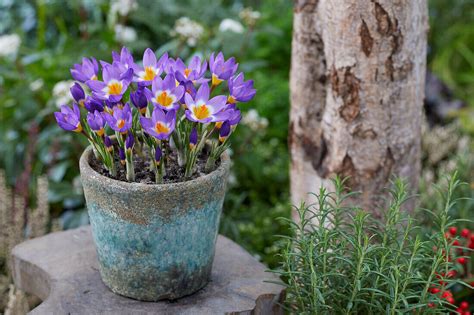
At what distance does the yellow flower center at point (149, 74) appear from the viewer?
1854 mm

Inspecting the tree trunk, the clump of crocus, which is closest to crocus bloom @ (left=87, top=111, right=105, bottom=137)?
the clump of crocus

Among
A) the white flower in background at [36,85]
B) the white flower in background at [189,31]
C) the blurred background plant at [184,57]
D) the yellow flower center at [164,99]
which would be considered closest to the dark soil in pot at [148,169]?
the yellow flower center at [164,99]

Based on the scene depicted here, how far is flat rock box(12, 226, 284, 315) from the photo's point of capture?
1.94 meters

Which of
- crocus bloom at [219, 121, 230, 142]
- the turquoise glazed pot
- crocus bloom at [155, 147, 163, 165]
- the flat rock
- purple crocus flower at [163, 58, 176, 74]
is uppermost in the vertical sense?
purple crocus flower at [163, 58, 176, 74]

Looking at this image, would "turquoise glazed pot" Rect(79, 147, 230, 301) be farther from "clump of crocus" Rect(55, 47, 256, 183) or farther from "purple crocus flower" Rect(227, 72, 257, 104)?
"purple crocus flower" Rect(227, 72, 257, 104)

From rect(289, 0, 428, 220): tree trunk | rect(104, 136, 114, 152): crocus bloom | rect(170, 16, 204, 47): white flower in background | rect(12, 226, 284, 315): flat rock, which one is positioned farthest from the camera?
rect(170, 16, 204, 47): white flower in background

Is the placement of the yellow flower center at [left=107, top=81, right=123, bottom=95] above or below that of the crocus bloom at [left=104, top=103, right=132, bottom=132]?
above

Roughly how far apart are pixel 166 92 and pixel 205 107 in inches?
4.3

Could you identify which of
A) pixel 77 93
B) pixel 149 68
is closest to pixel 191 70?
pixel 149 68

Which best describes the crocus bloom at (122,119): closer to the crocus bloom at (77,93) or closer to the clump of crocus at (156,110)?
the clump of crocus at (156,110)

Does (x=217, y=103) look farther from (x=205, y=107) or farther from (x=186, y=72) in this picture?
(x=186, y=72)

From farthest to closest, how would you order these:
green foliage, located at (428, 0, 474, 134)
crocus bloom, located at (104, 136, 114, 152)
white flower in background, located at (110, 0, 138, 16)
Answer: green foliage, located at (428, 0, 474, 134)
white flower in background, located at (110, 0, 138, 16)
crocus bloom, located at (104, 136, 114, 152)

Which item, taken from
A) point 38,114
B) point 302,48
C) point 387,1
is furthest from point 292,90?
point 38,114

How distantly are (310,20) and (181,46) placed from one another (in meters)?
1.16
